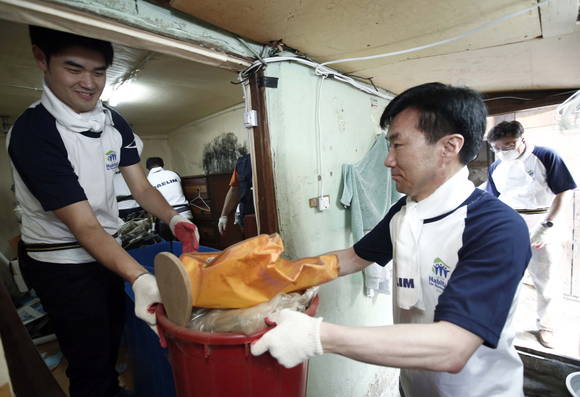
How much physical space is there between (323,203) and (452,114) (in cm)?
83

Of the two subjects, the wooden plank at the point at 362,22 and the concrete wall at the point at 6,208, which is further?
the concrete wall at the point at 6,208

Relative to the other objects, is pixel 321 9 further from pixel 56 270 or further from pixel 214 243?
pixel 214 243

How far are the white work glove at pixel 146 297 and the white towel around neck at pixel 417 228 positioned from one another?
31.2 inches

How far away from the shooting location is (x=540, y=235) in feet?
8.29

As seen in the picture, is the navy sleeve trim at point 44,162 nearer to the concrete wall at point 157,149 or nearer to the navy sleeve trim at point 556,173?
the navy sleeve trim at point 556,173

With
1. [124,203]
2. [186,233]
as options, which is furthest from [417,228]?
[124,203]

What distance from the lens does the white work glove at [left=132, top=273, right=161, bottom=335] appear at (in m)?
0.82

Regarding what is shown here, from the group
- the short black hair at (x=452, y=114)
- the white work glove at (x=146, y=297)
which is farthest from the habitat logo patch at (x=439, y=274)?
the white work glove at (x=146, y=297)

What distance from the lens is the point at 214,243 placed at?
4.14 metres

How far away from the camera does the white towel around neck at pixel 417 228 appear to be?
0.91 m

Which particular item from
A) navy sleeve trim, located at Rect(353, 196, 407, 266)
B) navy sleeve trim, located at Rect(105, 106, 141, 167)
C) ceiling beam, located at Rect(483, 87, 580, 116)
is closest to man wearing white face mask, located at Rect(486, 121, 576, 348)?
ceiling beam, located at Rect(483, 87, 580, 116)

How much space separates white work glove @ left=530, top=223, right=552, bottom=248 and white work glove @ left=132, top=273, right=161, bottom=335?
317 centimetres

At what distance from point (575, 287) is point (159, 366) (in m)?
4.59

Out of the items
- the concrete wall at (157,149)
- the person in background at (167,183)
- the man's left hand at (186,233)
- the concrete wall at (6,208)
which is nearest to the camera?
the man's left hand at (186,233)
